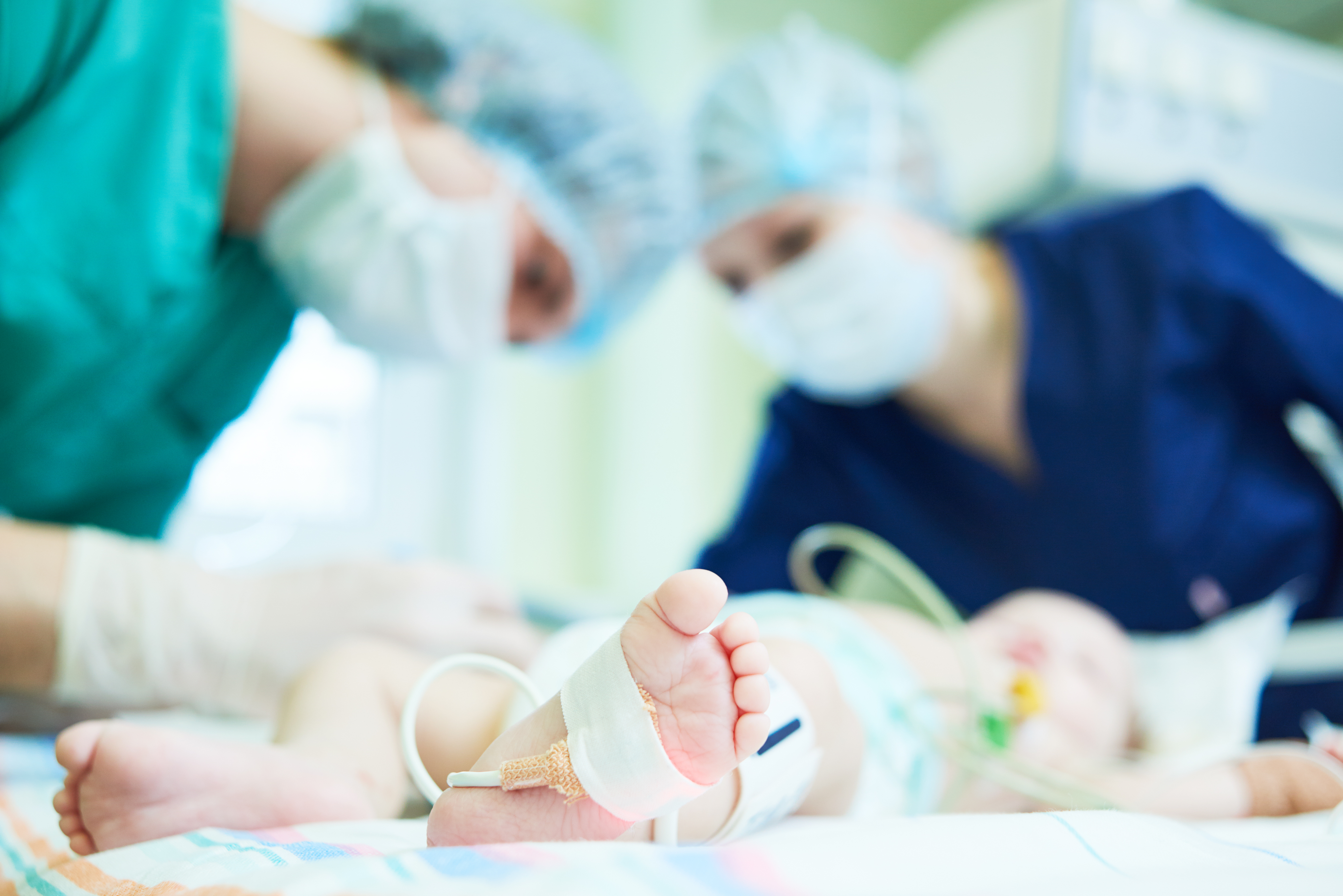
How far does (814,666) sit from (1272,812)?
40cm

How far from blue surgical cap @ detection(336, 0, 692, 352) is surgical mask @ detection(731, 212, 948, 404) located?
0.20 meters

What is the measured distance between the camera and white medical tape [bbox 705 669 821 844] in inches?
19.1

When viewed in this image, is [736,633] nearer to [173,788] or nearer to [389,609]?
[173,788]

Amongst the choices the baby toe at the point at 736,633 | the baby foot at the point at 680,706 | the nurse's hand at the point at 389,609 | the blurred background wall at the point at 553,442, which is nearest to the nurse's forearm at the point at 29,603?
the nurse's hand at the point at 389,609

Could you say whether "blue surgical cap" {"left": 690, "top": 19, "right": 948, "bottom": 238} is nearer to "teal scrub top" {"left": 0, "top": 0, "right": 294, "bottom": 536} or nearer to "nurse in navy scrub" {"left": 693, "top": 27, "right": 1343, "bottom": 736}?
"nurse in navy scrub" {"left": 693, "top": 27, "right": 1343, "bottom": 736}

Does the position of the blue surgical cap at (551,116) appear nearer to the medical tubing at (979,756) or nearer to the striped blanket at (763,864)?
the medical tubing at (979,756)

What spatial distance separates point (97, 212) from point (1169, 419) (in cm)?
130

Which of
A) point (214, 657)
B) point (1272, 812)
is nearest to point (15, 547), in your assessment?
point (214, 657)

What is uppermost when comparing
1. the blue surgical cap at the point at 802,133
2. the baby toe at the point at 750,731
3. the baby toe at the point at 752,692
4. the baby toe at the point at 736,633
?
the blue surgical cap at the point at 802,133

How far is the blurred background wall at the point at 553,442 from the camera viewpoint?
68.6 inches

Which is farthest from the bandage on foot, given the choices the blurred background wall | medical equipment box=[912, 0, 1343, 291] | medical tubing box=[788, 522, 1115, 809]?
medical equipment box=[912, 0, 1343, 291]

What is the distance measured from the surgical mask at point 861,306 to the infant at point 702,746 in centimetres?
47

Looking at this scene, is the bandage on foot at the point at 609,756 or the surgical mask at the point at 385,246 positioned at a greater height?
the surgical mask at the point at 385,246

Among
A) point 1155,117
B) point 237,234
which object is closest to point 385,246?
point 237,234
